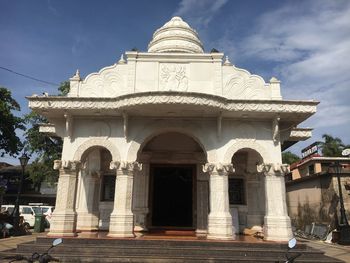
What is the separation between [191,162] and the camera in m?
13.2

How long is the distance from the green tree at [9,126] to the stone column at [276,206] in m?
20.9

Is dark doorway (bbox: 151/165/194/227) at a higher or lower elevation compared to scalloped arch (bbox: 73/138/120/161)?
lower

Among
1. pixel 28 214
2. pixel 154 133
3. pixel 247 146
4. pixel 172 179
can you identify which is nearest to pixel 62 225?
pixel 154 133

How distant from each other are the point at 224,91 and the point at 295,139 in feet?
16.0

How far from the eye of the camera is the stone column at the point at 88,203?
12.8m

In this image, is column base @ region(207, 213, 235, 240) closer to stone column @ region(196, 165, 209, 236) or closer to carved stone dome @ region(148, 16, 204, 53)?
stone column @ region(196, 165, 209, 236)

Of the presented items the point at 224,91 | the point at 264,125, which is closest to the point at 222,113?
the point at 224,91

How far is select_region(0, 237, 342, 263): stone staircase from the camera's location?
29.0 ft

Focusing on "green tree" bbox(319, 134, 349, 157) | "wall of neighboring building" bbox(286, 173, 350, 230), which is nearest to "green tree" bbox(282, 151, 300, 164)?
"green tree" bbox(319, 134, 349, 157)

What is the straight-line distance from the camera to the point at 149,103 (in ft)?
32.9

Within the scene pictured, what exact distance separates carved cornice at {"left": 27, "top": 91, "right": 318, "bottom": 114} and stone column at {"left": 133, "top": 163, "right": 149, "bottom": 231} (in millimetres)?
3574

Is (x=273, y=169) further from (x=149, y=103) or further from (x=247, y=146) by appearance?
(x=149, y=103)

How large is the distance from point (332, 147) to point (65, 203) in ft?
94.9

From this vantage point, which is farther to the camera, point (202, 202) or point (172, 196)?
point (172, 196)
